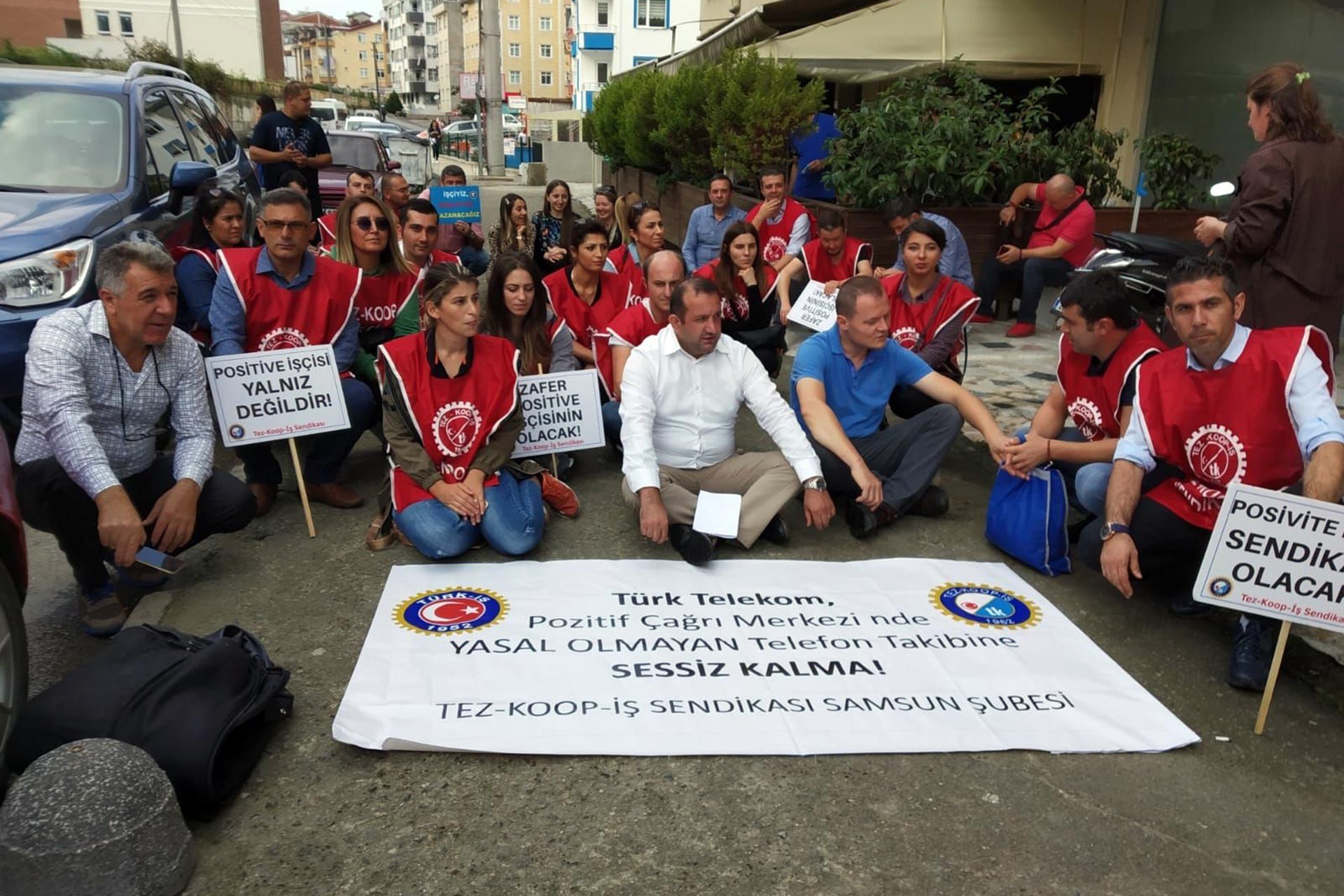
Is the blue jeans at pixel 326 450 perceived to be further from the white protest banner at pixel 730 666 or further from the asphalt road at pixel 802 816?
the asphalt road at pixel 802 816

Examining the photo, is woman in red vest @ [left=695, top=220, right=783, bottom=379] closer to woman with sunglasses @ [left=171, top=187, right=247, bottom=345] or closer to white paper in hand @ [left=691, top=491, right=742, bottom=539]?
white paper in hand @ [left=691, top=491, right=742, bottom=539]

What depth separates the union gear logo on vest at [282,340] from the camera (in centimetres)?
513

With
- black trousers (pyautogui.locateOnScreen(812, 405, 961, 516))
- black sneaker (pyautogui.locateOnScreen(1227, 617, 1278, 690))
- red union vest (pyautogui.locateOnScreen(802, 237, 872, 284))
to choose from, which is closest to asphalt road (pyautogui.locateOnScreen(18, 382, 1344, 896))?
black sneaker (pyautogui.locateOnScreen(1227, 617, 1278, 690))

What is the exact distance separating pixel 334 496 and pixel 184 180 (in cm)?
236

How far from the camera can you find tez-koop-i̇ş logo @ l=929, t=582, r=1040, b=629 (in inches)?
157

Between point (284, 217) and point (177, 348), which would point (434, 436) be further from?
point (284, 217)

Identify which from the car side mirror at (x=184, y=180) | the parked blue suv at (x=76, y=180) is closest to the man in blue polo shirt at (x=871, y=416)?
the parked blue suv at (x=76, y=180)

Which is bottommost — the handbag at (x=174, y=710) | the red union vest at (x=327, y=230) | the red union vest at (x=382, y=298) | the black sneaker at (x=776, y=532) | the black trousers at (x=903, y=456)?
the black sneaker at (x=776, y=532)

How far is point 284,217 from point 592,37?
65.4m

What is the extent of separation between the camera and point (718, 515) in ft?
14.6

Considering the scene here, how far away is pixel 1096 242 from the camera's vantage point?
9367 mm

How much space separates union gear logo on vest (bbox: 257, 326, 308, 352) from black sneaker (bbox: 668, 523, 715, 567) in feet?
7.33

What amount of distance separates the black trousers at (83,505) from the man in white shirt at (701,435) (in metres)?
1.77

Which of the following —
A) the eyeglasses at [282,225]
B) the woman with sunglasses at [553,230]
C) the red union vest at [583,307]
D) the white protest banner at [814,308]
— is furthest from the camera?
the woman with sunglasses at [553,230]
